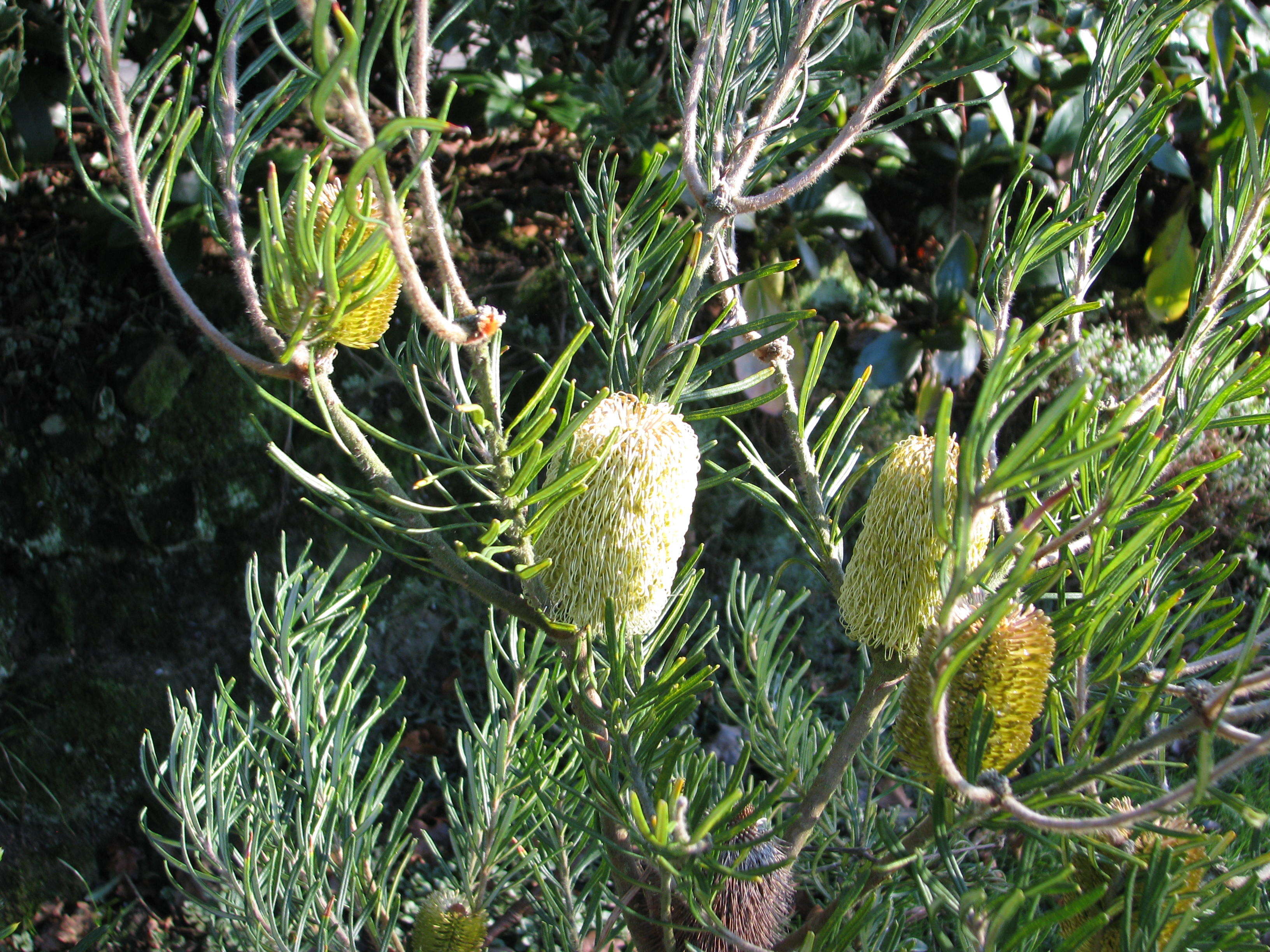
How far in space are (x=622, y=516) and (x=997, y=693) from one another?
0.13 meters

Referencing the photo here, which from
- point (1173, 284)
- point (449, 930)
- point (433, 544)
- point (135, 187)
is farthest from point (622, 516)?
point (1173, 284)

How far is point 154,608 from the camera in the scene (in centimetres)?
95

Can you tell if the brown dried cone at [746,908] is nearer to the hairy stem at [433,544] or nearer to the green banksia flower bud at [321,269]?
the hairy stem at [433,544]

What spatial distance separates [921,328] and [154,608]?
98 centimetres

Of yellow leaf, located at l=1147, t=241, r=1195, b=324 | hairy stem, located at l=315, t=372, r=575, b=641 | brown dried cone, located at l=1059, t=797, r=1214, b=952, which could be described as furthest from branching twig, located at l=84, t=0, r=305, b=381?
yellow leaf, located at l=1147, t=241, r=1195, b=324

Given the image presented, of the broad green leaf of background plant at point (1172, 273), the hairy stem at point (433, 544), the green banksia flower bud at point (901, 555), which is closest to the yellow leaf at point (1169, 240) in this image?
the broad green leaf of background plant at point (1172, 273)

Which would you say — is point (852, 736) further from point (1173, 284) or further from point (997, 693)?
point (1173, 284)

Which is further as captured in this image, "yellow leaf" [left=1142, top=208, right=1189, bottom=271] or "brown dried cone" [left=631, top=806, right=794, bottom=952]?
"yellow leaf" [left=1142, top=208, right=1189, bottom=271]

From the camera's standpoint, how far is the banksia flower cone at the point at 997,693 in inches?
10.1

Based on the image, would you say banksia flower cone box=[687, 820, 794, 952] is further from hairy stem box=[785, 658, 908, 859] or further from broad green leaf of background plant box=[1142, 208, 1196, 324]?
broad green leaf of background plant box=[1142, 208, 1196, 324]

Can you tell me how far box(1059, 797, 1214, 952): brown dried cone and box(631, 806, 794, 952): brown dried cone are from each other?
0.11 meters

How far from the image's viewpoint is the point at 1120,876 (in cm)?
28

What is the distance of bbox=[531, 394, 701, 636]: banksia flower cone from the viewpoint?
0.27 meters

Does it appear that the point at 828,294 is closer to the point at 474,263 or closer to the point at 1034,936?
the point at 474,263
